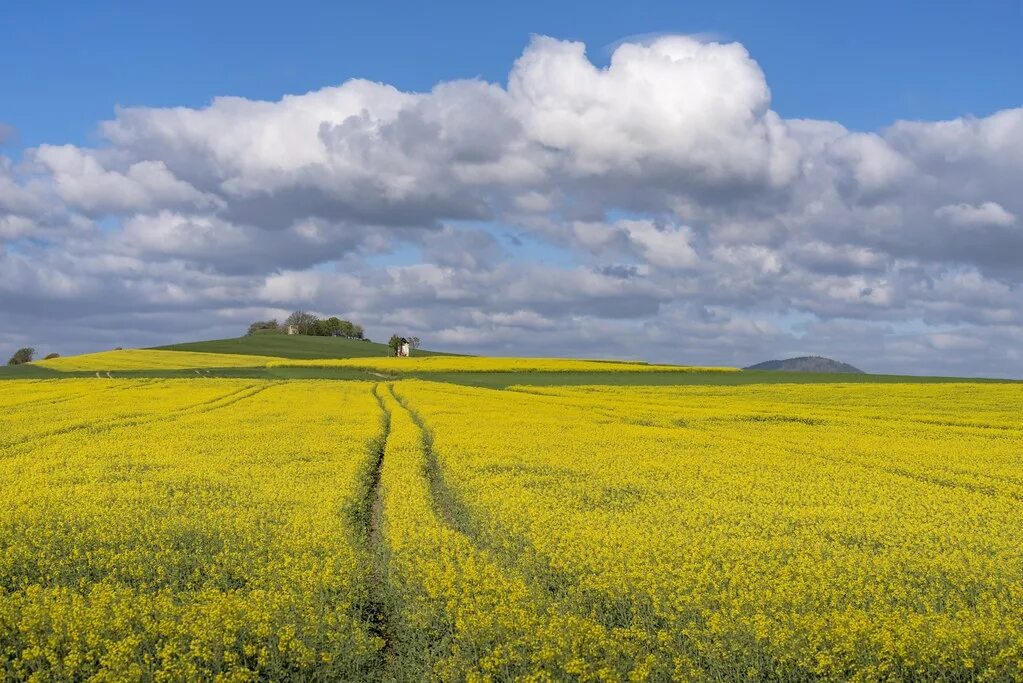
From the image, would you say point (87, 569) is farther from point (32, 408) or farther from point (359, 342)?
point (359, 342)

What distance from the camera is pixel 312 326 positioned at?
181750mm

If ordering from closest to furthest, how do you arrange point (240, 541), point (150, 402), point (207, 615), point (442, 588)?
point (207, 615)
point (442, 588)
point (240, 541)
point (150, 402)

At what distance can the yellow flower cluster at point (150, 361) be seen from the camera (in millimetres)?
95000

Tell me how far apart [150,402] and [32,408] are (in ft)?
19.1

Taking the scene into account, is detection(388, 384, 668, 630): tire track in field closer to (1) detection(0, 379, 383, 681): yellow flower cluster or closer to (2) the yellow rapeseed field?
(2) the yellow rapeseed field

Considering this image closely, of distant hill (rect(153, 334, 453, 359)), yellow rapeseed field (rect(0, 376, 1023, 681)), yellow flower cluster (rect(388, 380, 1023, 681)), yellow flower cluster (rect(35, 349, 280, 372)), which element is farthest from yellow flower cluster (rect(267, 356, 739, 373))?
yellow rapeseed field (rect(0, 376, 1023, 681))

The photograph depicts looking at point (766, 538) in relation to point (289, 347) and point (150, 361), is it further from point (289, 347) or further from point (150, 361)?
point (289, 347)

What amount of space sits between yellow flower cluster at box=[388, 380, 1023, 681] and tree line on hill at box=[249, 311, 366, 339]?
149 meters

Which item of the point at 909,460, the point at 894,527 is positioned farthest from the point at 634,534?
the point at 909,460

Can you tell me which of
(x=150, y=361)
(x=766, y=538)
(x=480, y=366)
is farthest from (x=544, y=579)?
(x=150, y=361)

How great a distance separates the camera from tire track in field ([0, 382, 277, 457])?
30.1 metres

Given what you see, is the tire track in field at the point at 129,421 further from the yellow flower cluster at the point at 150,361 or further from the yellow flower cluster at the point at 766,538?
the yellow flower cluster at the point at 150,361

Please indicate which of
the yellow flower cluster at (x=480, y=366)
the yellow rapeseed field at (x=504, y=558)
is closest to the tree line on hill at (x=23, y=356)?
the yellow flower cluster at (x=480, y=366)

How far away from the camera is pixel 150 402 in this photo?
47.4 meters
